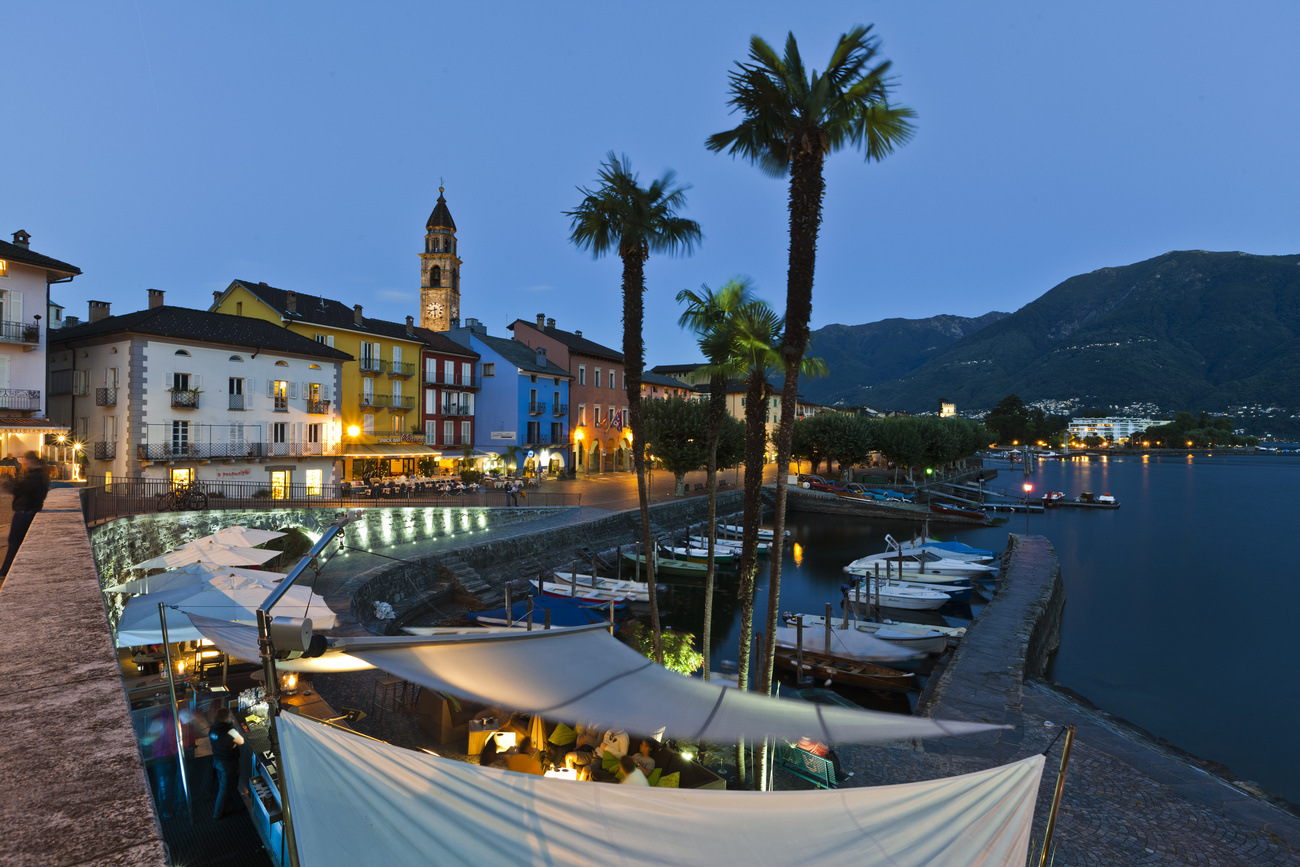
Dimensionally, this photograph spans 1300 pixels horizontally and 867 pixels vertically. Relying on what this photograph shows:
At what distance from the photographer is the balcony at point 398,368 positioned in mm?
42638

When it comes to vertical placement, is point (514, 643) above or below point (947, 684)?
above

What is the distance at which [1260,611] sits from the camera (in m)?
32.1

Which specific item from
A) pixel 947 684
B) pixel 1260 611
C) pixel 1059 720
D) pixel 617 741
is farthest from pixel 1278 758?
pixel 1260 611

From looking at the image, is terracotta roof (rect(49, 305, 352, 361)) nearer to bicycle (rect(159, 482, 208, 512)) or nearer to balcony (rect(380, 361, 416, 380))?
balcony (rect(380, 361, 416, 380))

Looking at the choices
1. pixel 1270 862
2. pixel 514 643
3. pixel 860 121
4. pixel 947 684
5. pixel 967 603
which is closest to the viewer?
pixel 514 643

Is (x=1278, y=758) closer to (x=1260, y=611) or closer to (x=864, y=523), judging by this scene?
(x=1260, y=611)

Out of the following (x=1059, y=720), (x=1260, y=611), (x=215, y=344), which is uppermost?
(x=215, y=344)

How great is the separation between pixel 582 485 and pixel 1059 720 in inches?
1481

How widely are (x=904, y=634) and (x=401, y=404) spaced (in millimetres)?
34265

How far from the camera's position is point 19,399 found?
24.3 meters

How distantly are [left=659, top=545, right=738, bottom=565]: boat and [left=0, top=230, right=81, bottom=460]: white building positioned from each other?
2544cm

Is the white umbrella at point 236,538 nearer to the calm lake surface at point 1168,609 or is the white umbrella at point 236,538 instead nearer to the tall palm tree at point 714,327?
the tall palm tree at point 714,327

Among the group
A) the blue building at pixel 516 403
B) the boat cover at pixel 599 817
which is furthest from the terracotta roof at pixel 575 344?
the boat cover at pixel 599 817

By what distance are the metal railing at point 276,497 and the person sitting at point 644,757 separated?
15.5 m
